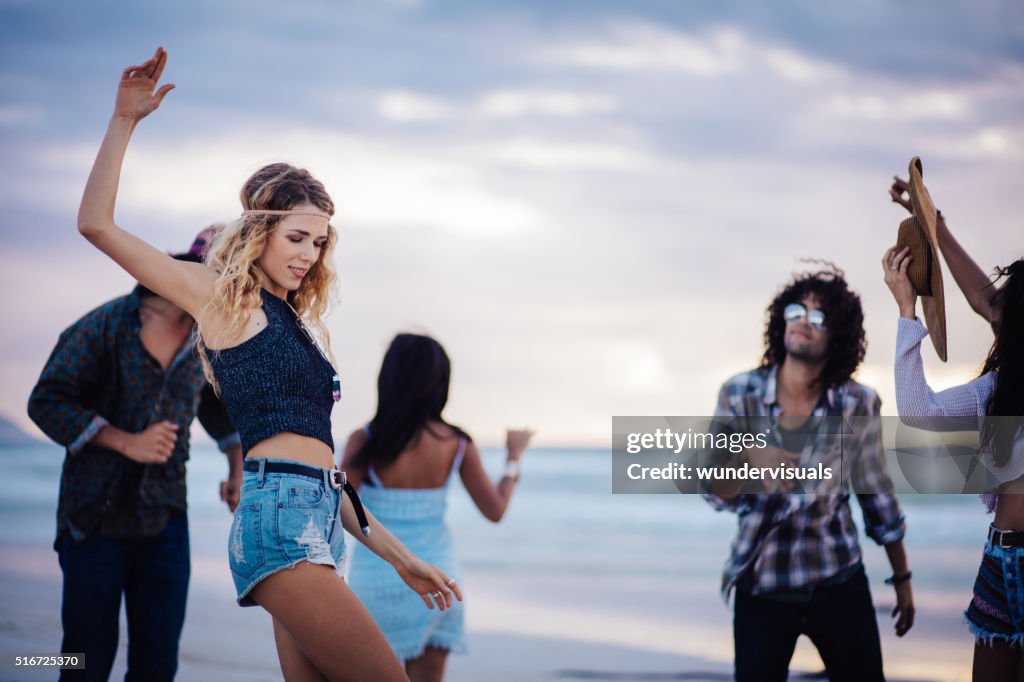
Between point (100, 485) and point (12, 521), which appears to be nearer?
point (100, 485)

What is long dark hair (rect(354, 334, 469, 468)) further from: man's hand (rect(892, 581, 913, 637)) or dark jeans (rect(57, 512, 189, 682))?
man's hand (rect(892, 581, 913, 637))

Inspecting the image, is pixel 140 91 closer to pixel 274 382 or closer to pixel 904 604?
pixel 274 382

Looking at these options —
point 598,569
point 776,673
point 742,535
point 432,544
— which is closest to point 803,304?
point 742,535

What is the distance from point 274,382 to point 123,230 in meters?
0.55

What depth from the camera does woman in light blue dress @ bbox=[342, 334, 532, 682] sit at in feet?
15.1

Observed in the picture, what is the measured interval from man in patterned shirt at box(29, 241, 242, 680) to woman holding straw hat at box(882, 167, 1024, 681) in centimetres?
268

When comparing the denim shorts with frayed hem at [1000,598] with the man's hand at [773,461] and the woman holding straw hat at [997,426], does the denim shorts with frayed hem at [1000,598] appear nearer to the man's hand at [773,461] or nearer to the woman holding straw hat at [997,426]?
the woman holding straw hat at [997,426]

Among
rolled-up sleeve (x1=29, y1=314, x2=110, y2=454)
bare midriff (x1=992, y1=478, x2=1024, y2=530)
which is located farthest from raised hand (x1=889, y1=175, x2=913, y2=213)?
rolled-up sleeve (x1=29, y1=314, x2=110, y2=454)

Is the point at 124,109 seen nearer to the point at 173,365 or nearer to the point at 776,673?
the point at 173,365

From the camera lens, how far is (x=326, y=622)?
2770mm

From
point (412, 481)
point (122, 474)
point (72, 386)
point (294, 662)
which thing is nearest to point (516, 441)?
point (412, 481)

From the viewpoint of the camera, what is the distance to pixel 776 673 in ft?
13.6

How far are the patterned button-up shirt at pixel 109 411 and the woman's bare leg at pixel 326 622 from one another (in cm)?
166

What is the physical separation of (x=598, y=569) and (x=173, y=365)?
11.4m
